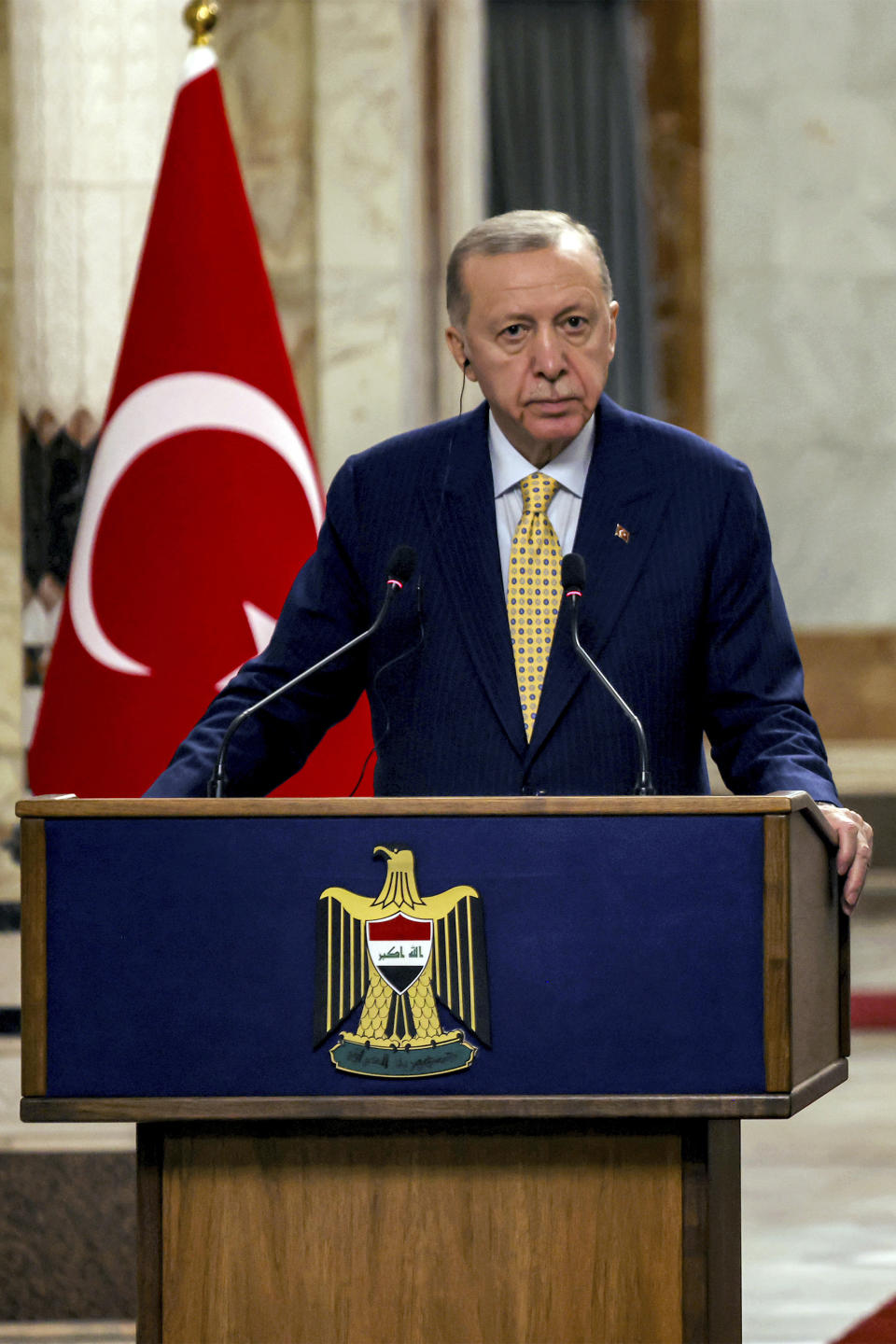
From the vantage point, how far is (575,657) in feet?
7.56

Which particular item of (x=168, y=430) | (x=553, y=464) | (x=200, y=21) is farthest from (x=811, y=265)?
(x=553, y=464)

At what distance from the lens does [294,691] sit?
8.04ft

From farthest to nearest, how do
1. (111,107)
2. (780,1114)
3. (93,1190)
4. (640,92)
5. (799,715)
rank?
(640,92)
(111,107)
(93,1190)
(799,715)
(780,1114)

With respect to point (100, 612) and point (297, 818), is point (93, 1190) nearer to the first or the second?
point (100, 612)

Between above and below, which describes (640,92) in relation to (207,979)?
above

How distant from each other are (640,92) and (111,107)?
6592 mm

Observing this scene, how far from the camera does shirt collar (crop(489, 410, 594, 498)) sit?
2453 millimetres

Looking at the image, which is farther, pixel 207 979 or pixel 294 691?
pixel 294 691

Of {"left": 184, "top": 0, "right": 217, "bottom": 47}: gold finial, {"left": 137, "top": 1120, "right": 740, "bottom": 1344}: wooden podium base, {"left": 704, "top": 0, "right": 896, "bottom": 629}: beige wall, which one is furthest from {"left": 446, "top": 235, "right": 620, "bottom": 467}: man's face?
{"left": 704, "top": 0, "right": 896, "bottom": 629}: beige wall

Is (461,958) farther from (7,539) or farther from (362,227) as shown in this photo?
(7,539)

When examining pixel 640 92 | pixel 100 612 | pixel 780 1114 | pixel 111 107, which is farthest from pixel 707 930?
pixel 640 92

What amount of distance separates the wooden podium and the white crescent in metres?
1.85

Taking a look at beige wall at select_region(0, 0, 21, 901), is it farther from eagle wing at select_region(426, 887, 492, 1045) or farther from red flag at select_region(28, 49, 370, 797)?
eagle wing at select_region(426, 887, 492, 1045)

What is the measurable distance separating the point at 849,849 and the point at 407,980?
1.71 feet
